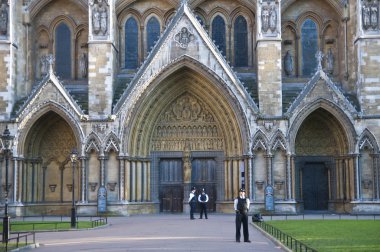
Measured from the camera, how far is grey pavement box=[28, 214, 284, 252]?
21.4 meters

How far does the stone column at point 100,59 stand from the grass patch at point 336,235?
15107mm

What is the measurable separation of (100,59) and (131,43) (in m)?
3.85

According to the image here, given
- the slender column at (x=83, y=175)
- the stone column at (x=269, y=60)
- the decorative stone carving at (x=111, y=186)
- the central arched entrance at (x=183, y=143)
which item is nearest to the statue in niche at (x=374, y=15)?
the stone column at (x=269, y=60)

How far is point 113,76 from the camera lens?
137 feet

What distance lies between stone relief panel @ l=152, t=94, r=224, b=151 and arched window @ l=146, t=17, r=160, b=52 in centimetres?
396

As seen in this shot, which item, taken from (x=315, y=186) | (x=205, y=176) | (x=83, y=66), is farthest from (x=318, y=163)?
(x=83, y=66)

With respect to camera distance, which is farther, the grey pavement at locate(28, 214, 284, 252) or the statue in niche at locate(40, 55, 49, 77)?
the statue in niche at locate(40, 55, 49, 77)

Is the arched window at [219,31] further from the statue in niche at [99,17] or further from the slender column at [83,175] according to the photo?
the slender column at [83,175]

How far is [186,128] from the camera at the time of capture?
43750 millimetres

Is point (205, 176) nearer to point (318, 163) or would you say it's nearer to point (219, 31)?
point (318, 163)

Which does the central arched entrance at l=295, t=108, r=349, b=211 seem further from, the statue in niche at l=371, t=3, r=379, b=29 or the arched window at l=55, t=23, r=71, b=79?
the arched window at l=55, t=23, r=71, b=79

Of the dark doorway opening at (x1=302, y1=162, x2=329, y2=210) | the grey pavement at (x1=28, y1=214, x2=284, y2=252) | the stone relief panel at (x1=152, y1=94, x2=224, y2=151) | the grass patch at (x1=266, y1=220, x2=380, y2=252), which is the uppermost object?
the stone relief panel at (x1=152, y1=94, x2=224, y2=151)

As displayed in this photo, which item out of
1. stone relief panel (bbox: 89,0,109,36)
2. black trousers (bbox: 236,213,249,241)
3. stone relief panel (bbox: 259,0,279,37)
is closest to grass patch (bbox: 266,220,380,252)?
black trousers (bbox: 236,213,249,241)

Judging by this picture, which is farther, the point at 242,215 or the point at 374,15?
the point at 374,15
